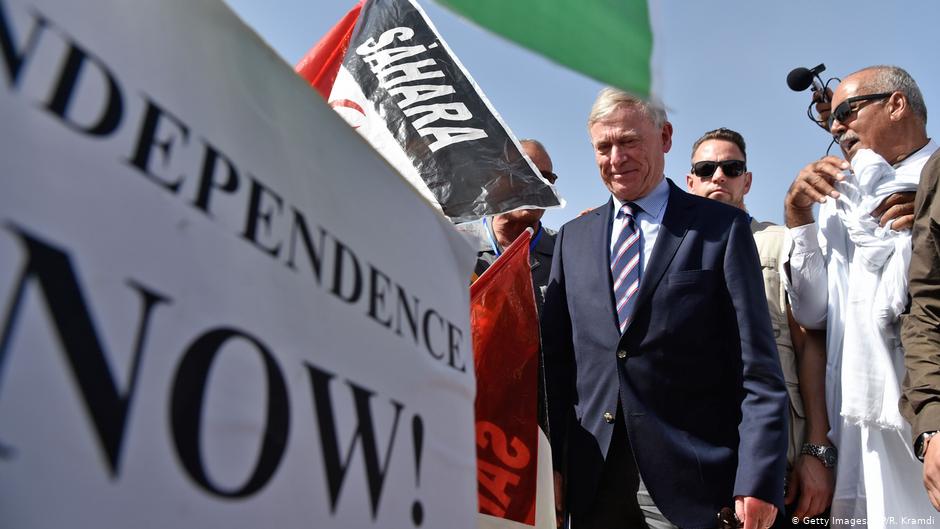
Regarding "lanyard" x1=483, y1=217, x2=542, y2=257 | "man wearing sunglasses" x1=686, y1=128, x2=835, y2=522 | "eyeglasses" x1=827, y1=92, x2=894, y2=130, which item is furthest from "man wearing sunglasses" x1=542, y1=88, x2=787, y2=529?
"lanyard" x1=483, y1=217, x2=542, y2=257

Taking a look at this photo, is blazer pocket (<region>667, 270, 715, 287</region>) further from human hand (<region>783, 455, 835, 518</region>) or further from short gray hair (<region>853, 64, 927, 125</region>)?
short gray hair (<region>853, 64, 927, 125</region>)

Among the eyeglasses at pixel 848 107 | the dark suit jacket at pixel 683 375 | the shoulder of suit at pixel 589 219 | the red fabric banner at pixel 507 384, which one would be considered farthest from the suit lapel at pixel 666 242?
the eyeglasses at pixel 848 107

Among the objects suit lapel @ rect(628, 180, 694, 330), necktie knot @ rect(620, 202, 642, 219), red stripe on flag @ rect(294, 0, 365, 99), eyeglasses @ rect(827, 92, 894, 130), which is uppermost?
red stripe on flag @ rect(294, 0, 365, 99)

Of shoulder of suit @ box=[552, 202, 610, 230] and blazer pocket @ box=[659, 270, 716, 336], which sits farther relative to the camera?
shoulder of suit @ box=[552, 202, 610, 230]

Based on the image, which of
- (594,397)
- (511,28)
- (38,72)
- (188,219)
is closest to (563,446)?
(594,397)

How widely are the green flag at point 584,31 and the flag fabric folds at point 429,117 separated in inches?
34.6

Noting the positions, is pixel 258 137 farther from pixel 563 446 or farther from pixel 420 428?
pixel 563 446

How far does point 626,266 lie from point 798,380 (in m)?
0.87

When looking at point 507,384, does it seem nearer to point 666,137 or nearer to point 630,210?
point 630,210

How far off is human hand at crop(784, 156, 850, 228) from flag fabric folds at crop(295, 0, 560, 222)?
101 centimetres

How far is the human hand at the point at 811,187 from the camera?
2.37 m

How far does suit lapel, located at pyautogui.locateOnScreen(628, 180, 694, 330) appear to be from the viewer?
2111 mm

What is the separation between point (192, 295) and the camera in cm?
65

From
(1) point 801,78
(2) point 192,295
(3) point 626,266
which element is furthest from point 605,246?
(2) point 192,295
